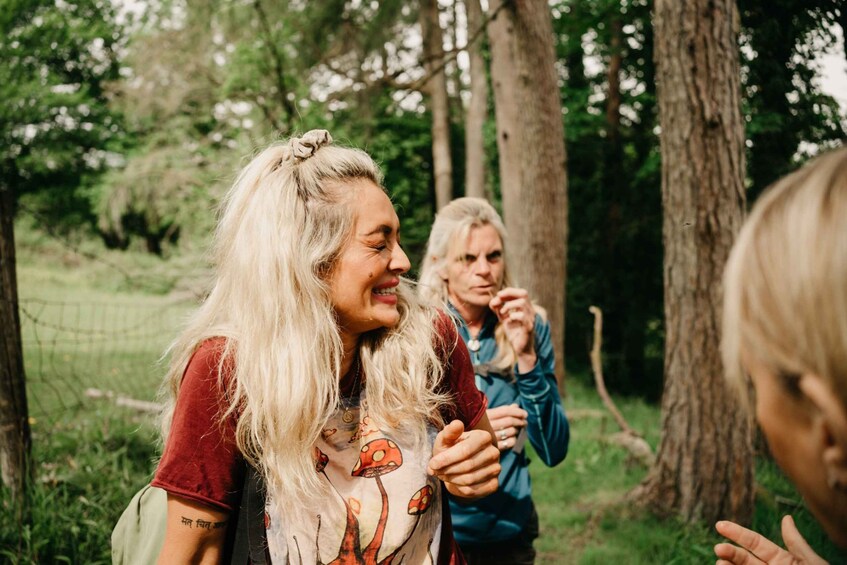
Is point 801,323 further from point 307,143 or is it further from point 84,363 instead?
point 84,363

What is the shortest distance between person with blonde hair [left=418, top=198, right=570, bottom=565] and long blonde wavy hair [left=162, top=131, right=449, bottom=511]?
0.63m

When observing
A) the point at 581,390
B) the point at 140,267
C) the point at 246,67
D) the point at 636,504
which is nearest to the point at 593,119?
the point at 581,390

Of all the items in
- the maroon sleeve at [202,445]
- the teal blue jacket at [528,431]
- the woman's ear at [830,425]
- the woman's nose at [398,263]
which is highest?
the woman's nose at [398,263]

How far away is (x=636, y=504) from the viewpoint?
4.12 meters

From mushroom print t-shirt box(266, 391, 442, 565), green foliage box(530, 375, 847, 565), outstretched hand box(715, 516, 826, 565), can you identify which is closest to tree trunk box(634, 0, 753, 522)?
green foliage box(530, 375, 847, 565)

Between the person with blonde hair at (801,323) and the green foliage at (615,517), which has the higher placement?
the person with blonde hair at (801,323)

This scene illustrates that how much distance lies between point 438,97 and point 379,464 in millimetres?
14087

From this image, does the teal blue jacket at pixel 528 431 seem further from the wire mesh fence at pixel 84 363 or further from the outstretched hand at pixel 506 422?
the wire mesh fence at pixel 84 363

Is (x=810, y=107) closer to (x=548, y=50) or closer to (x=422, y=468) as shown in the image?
(x=548, y=50)

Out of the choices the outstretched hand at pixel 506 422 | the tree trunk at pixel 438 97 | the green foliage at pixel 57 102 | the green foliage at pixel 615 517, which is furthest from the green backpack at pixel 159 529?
the green foliage at pixel 57 102

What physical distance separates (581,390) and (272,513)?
9087 millimetres

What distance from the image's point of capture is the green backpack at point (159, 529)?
1.47m

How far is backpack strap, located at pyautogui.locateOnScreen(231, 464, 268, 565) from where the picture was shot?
57.3 inches

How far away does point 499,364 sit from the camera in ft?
7.95
